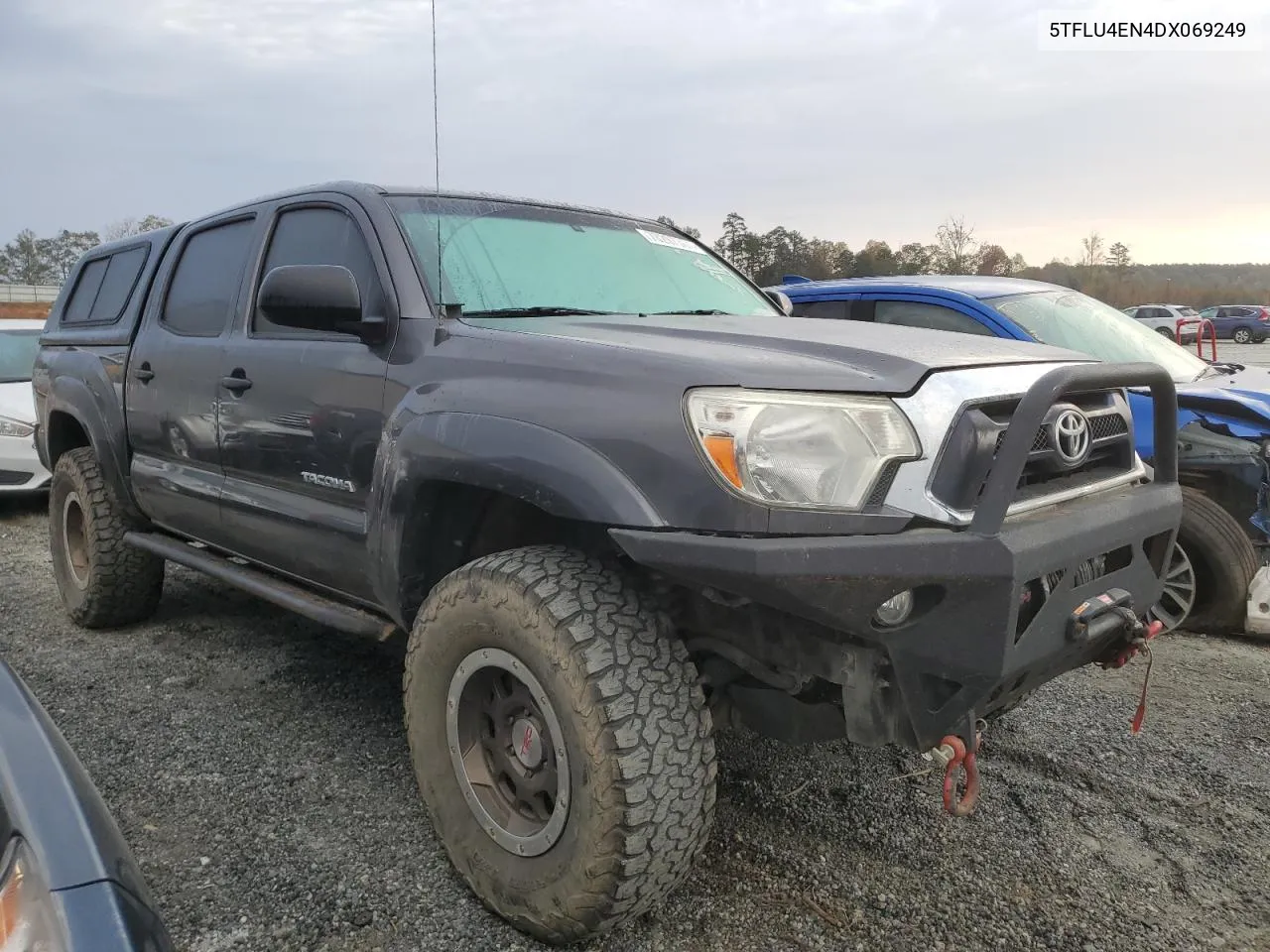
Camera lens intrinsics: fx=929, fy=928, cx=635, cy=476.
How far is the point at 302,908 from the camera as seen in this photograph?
223cm

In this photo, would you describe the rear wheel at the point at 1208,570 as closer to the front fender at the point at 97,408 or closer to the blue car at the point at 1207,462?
the blue car at the point at 1207,462

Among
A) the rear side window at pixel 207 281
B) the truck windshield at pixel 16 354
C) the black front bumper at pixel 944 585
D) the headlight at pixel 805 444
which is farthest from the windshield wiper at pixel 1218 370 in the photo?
the truck windshield at pixel 16 354

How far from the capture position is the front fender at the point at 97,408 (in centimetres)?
400

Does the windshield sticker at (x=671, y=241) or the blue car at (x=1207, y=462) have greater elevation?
the windshield sticker at (x=671, y=241)

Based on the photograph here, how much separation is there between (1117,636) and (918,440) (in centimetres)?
78

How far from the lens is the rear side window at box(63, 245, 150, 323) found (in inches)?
167

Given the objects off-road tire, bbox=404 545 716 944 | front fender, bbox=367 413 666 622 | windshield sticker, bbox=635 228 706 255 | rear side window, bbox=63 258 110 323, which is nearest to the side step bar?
front fender, bbox=367 413 666 622

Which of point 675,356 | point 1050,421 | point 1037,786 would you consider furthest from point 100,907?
point 1037,786

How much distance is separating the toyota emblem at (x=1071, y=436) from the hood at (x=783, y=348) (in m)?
0.17

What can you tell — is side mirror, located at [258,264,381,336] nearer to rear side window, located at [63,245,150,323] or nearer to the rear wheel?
rear side window, located at [63,245,150,323]

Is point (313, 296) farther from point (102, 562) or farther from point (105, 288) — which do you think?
point (105, 288)

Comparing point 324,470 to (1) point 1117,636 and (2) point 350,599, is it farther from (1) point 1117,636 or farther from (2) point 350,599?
(1) point 1117,636

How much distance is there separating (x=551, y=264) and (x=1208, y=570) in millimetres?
3262

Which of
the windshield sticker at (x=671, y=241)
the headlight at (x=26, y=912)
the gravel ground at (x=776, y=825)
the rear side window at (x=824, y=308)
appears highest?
the windshield sticker at (x=671, y=241)
